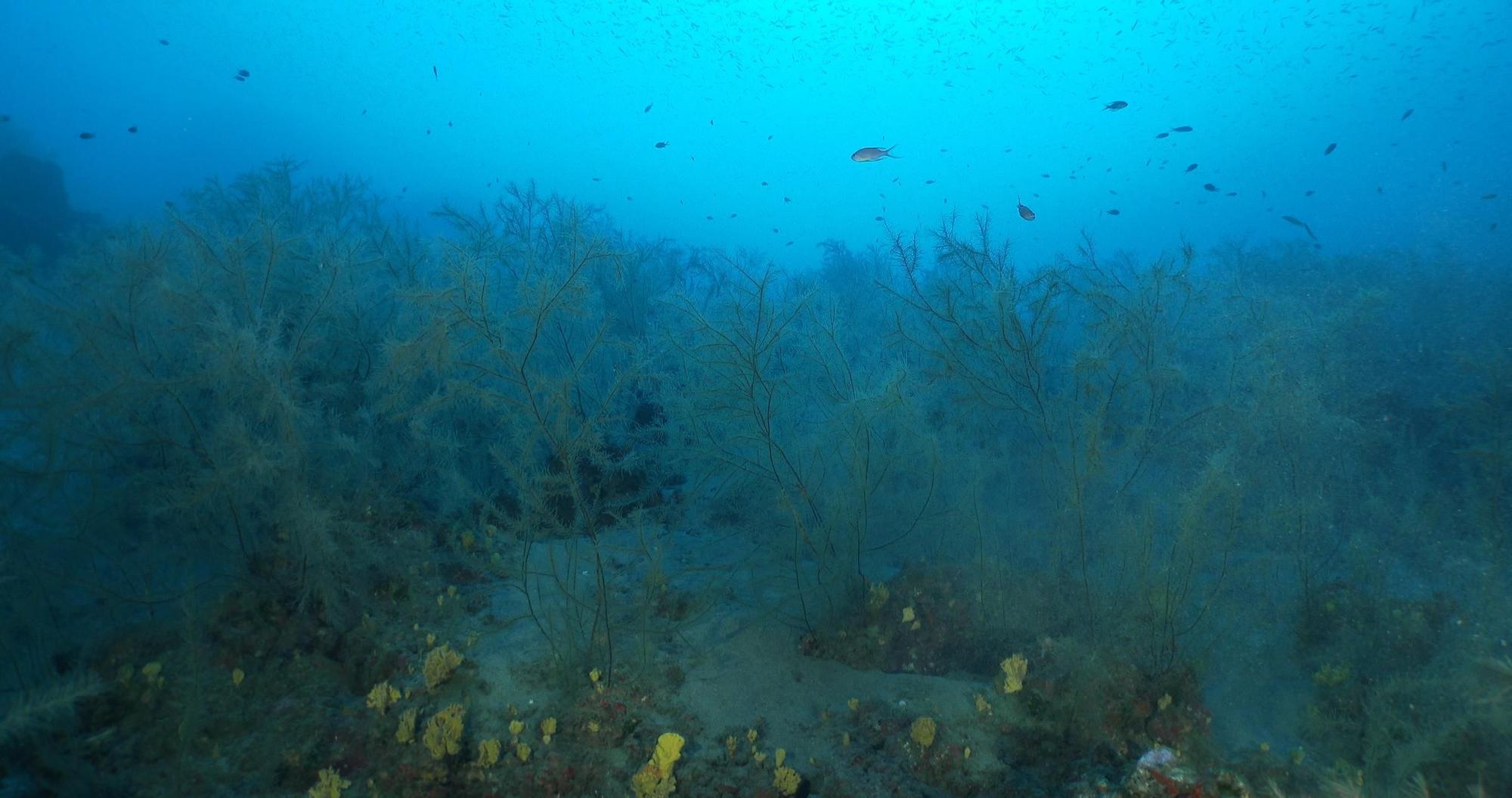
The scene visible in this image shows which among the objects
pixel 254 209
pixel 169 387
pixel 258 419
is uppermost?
pixel 254 209

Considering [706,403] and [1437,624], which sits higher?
[706,403]

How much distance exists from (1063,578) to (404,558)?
6.23 metres

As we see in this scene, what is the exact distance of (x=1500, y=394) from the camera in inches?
297

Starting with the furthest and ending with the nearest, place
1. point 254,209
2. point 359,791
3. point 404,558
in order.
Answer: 1. point 254,209
2. point 404,558
3. point 359,791

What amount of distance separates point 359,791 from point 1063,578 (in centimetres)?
581

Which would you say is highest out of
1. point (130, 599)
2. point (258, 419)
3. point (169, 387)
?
point (169, 387)

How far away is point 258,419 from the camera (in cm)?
473

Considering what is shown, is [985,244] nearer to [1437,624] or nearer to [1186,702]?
[1186,702]

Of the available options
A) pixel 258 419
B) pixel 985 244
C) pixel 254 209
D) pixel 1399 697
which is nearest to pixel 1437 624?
pixel 1399 697

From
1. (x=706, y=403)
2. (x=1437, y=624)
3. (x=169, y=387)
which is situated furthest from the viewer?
(x=706, y=403)

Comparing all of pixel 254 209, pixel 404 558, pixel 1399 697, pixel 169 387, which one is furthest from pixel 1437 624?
pixel 254 209

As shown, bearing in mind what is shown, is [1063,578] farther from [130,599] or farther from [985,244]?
[130,599]

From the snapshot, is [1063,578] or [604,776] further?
[1063,578]

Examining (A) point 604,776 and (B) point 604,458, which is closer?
(A) point 604,776
